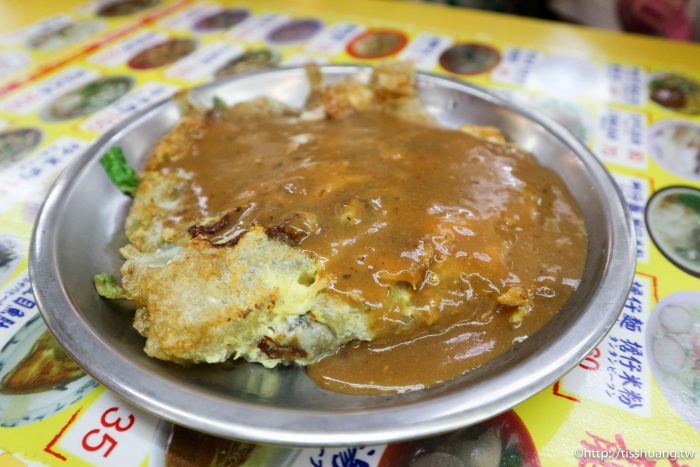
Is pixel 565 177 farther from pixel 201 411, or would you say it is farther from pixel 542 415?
pixel 201 411

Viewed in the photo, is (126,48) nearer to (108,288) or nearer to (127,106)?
(127,106)

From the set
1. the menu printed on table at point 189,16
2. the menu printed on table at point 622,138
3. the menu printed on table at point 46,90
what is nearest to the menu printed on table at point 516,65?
the menu printed on table at point 622,138

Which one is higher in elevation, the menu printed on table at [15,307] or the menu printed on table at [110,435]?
the menu printed on table at [15,307]

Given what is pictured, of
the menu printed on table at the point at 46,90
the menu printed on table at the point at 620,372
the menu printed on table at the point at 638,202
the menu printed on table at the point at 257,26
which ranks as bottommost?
the menu printed on table at the point at 638,202

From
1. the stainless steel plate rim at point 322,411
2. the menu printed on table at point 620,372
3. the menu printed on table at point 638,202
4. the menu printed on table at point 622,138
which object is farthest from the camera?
the menu printed on table at point 622,138

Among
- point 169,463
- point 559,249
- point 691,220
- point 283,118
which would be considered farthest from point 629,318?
point 283,118

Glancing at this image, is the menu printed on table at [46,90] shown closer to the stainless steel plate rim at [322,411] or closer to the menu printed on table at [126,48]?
the menu printed on table at [126,48]
